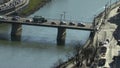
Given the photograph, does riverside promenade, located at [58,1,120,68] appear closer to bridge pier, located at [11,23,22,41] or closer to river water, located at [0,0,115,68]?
river water, located at [0,0,115,68]

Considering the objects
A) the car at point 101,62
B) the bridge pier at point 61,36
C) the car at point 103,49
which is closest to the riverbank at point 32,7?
the bridge pier at point 61,36

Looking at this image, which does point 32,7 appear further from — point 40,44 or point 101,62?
point 101,62

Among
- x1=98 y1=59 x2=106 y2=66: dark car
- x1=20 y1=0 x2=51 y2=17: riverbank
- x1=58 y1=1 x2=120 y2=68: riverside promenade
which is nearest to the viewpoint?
x1=98 y1=59 x2=106 y2=66: dark car

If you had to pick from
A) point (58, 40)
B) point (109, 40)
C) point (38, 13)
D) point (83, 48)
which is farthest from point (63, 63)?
point (38, 13)

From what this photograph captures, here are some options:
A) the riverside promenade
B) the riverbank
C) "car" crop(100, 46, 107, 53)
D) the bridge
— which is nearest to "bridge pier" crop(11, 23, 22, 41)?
the bridge

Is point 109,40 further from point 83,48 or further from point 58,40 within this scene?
point 58,40
